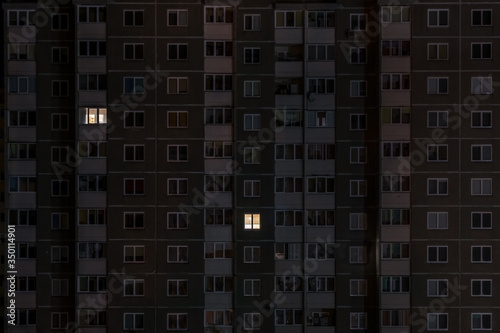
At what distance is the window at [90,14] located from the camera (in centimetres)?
3170

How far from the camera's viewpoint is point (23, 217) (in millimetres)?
32156

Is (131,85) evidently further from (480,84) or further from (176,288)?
(480,84)

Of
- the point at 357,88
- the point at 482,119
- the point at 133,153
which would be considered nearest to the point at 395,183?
the point at 357,88

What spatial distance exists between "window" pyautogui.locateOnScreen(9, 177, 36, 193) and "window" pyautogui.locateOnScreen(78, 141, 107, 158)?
11.9 feet

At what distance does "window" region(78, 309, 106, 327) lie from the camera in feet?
105

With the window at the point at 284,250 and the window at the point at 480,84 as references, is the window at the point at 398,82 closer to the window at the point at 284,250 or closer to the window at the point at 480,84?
the window at the point at 480,84

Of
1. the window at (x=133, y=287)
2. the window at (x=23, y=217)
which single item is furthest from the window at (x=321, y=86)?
the window at (x=23, y=217)

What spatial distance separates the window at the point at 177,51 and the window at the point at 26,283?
16.8 m

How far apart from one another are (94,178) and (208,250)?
28.3ft

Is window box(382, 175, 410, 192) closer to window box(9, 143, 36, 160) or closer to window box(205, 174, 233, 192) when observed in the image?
window box(205, 174, 233, 192)

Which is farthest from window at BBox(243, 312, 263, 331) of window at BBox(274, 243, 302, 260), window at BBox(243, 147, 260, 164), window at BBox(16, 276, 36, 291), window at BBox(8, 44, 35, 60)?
window at BBox(8, 44, 35, 60)

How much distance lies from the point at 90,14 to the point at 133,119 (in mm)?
7175

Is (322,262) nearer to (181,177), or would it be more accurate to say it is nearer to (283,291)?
(283,291)

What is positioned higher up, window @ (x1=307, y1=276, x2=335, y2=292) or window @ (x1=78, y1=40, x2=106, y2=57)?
window @ (x1=78, y1=40, x2=106, y2=57)
